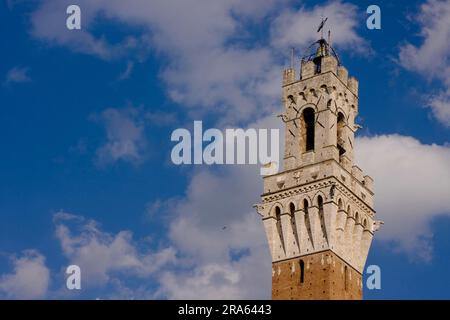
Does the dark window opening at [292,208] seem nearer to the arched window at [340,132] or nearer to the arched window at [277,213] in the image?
the arched window at [277,213]

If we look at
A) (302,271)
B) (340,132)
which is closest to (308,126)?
(340,132)

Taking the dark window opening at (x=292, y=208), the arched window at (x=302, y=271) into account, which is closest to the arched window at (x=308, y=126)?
the dark window opening at (x=292, y=208)

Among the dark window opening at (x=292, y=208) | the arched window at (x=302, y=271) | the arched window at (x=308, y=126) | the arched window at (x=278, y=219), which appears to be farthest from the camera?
the arched window at (x=308, y=126)

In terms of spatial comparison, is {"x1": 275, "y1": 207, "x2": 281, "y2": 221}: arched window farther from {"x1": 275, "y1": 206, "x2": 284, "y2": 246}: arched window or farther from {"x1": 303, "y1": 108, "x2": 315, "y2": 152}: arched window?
{"x1": 303, "y1": 108, "x2": 315, "y2": 152}: arched window

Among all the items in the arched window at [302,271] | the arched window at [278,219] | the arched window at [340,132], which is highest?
the arched window at [340,132]

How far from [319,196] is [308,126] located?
8.02 metres

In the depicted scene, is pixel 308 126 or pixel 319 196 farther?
pixel 308 126

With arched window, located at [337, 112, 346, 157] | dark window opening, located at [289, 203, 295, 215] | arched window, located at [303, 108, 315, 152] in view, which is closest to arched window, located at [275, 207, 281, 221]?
dark window opening, located at [289, 203, 295, 215]

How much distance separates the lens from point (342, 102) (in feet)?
277

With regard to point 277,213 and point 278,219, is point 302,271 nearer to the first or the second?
point 278,219

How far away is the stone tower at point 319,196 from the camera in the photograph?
76438 mm

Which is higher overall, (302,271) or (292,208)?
(292,208)

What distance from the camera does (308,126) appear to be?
8375 cm
